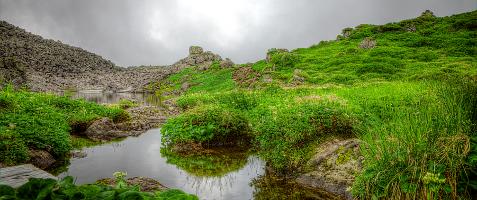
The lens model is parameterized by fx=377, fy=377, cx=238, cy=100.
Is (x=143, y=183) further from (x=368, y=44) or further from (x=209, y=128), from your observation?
(x=368, y=44)

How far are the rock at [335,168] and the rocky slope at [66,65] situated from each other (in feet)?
184

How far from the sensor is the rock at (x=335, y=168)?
1012cm

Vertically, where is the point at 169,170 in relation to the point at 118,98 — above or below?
below

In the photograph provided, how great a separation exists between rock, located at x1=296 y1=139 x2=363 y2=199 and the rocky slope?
56.2 metres

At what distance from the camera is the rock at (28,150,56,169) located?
39.1 ft

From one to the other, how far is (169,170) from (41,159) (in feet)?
13.5

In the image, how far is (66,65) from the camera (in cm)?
9494

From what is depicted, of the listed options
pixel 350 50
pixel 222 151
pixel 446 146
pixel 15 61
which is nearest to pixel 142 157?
pixel 222 151

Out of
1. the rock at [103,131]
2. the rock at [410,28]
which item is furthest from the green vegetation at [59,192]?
the rock at [410,28]

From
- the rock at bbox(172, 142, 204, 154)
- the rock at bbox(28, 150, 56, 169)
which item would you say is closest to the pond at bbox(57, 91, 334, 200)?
the rock at bbox(172, 142, 204, 154)

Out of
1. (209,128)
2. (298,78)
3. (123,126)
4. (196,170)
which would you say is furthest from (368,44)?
(196,170)

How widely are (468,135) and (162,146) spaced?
1233 centimetres

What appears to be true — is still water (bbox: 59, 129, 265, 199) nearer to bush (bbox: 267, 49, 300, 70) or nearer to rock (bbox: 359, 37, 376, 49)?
bush (bbox: 267, 49, 300, 70)

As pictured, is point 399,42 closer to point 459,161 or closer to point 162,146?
point 162,146
